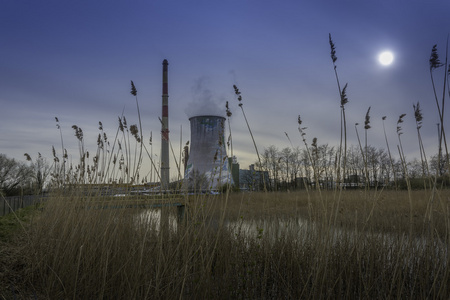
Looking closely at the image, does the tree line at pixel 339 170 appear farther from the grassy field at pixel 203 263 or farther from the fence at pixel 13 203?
the fence at pixel 13 203

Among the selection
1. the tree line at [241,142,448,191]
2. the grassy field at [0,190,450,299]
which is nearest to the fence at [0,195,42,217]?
the grassy field at [0,190,450,299]

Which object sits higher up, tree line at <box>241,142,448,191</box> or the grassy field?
tree line at <box>241,142,448,191</box>

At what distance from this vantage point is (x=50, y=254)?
2.10 meters

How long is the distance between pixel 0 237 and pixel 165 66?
2226 centimetres

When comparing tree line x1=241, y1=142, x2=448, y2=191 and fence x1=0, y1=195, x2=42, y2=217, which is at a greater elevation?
tree line x1=241, y1=142, x2=448, y2=191

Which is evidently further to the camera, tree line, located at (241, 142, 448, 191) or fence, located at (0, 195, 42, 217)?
fence, located at (0, 195, 42, 217)

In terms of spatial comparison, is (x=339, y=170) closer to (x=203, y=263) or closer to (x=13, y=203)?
(x=203, y=263)

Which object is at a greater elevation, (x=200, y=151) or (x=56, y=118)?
(x=200, y=151)

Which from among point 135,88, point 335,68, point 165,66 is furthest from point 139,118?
point 165,66

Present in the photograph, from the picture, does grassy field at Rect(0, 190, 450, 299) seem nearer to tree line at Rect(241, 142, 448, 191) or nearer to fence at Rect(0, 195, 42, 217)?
tree line at Rect(241, 142, 448, 191)

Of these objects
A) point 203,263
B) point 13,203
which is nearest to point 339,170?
point 203,263

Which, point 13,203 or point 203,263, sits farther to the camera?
point 13,203

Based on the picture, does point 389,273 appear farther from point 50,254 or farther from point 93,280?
point 50,254

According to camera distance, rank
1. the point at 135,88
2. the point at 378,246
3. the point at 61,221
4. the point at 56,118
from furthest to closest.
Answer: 1. the point at 56,118
2. the point at 61,221
3. the point at 378,246
4. the point at 135,88
